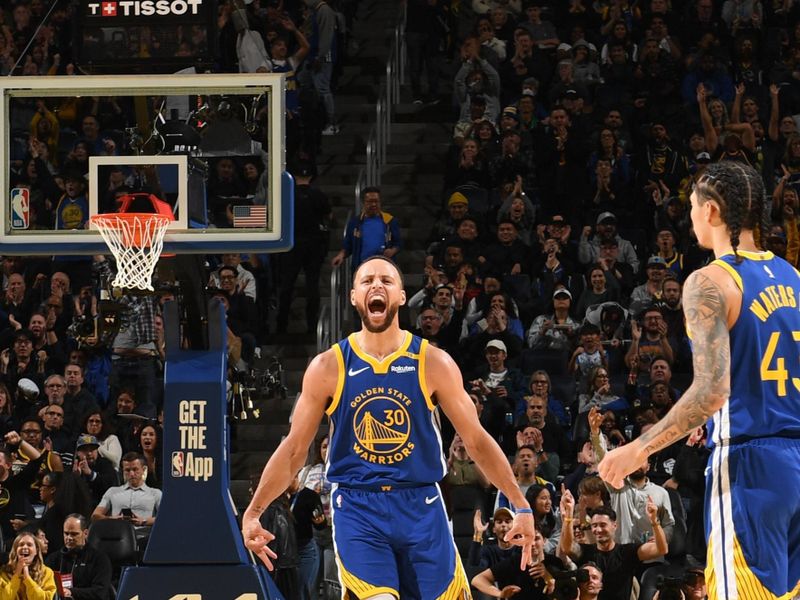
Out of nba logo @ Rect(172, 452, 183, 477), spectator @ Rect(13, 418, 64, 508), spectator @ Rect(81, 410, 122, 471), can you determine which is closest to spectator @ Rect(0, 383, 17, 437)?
spectator @ Rect(13, 418, 64, 508)

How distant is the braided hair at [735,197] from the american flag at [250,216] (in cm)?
455

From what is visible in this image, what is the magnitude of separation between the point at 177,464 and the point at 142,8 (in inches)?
117

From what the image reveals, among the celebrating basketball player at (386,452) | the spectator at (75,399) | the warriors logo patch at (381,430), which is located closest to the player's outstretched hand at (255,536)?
the celebrating basketball player at (386,452)

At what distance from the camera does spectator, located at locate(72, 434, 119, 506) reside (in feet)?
44.0

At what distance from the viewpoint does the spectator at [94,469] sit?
13.4 m

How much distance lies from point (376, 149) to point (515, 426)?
636 centimetres

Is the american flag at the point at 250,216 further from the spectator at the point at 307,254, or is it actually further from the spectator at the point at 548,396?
the spectator at the point at 307,254

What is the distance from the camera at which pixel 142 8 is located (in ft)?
32.3

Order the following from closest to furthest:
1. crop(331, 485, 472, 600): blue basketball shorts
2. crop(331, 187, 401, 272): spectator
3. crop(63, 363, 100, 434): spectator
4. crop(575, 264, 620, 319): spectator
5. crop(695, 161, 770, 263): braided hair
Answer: crop(695, 161, 770, 263): braided hair < crop(331, 485, 472, 600): blue basketball shorts < crop(63, 363, 100, 434): spectator < crop(575, 264, 620, 319): spectator < crop(331, 187, 401, 272): spectator

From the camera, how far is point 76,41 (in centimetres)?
997

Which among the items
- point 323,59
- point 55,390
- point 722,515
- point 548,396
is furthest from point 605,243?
point 722,515

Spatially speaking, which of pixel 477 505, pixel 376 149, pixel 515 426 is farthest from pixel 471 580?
pixel 376 149

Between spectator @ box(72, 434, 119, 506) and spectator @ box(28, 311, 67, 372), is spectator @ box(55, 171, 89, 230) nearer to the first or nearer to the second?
spectator @ box(28, 311, 67, 372)

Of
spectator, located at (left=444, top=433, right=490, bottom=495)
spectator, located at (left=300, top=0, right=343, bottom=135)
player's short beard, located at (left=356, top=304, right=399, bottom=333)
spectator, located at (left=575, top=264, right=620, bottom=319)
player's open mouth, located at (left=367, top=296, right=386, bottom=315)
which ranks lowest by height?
spectator, located at (left=444, top=433, right=490, bottom=495)
